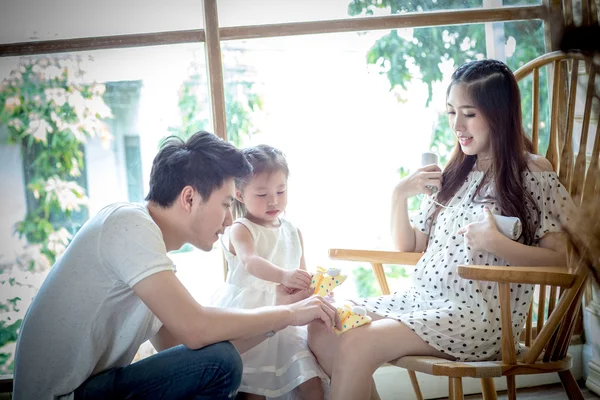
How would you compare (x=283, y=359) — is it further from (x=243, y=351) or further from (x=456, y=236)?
(x=456, y=236)

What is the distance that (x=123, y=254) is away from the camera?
54.7 inches

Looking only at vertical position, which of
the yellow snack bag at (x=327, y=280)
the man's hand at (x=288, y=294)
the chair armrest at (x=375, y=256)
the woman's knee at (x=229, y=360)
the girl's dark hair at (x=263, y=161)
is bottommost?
the woman's knee at (x=229, y=360)

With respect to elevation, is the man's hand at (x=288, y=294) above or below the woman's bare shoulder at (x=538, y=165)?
below

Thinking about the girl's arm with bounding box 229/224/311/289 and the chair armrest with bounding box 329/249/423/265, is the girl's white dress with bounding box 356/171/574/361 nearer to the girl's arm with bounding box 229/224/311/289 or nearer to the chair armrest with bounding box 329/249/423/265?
the chair armrest with bounding box 329/249/423/265

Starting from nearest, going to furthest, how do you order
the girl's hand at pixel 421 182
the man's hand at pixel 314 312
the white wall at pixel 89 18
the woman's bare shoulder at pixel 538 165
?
the man's hand at pixel 314 312
the woman's bare shoulder at pixel 538 165
the girl's hand at pixel 421 182
the white wall at pixel 89 18

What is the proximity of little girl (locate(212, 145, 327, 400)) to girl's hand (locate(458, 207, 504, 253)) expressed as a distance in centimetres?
46

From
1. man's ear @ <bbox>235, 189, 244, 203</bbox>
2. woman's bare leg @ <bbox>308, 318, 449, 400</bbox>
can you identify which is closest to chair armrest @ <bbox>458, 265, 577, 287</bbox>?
woman's bare leg @ <bbox>308, 318, 449, 400</bbox>

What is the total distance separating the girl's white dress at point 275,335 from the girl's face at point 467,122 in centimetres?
62

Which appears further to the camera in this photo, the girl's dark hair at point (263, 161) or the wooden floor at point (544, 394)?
the wooden floor at point (544, 394)

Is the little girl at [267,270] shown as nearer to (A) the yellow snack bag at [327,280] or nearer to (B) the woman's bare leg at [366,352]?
(A) the yellow snack bag at [327,280]

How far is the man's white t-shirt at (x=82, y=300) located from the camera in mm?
1400

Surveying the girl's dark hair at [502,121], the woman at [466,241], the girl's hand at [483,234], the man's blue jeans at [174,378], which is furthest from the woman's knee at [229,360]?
the girl's dark hair at [502,121]

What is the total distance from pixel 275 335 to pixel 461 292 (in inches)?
21.4

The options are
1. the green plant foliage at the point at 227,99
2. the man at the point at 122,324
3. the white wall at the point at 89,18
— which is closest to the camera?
the man at the point at 122,324
